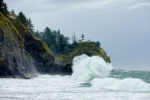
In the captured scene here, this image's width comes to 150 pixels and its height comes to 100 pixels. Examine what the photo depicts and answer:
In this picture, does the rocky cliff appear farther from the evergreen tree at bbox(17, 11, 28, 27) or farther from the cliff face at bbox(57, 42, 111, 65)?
the evergreen tree at bbox(17, 11, 28, 27)

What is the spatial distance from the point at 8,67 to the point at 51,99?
22.8 m

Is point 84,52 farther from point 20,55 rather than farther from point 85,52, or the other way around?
point 20,55

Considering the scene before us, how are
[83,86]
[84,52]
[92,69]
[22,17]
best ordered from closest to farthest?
[83,86]
[92,69]
[22,17]
[84,52]

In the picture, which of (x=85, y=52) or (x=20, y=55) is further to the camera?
(x=85, y=52)

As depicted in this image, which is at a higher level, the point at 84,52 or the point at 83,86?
the point at 84,52

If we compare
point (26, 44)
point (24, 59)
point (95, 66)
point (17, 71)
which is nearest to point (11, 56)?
point (17, 71)

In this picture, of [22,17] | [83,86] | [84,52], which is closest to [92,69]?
[83,86]

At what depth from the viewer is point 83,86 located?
25.8 metres

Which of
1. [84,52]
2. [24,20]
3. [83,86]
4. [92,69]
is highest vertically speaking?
[24,20]

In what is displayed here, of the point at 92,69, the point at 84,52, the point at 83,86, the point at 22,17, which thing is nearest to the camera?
the point at 83,86

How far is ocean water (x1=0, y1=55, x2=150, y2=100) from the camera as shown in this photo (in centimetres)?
1698

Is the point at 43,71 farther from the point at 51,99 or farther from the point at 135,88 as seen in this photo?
the point at 51,99

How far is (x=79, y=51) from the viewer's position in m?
91.4

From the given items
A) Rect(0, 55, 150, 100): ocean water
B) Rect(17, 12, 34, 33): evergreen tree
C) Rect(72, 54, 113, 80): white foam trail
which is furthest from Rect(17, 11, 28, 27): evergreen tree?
Rect(72, 54, 113, 80): white foam trail
